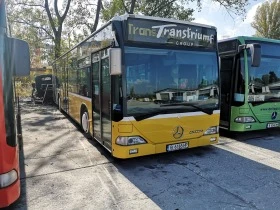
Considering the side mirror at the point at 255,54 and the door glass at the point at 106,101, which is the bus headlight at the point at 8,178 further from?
the side mirror at the point at 255,54

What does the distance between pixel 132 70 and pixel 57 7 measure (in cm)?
1848

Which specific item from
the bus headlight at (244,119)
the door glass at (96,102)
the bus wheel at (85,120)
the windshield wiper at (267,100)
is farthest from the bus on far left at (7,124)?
the windshield wiper at (267,100)

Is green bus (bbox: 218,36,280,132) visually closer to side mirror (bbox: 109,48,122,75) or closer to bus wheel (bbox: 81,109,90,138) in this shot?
side mirror (bbox: 109,48,122,75)

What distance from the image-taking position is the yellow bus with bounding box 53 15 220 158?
15.9 feet

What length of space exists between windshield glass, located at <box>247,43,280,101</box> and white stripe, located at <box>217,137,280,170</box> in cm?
134

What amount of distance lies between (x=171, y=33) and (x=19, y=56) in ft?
→ 10.1

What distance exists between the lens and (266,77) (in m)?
Answer: 7.50

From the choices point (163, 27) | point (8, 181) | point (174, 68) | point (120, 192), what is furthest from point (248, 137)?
point (8, 181)

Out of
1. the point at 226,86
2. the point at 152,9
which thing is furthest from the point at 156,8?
the point at 226,86

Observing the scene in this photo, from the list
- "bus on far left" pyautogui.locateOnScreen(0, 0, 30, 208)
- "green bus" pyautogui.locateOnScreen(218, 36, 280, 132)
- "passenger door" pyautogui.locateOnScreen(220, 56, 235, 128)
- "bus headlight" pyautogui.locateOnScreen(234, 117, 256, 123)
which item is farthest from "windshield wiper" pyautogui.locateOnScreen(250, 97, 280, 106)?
"bus on far left" pyautogui.locateOnScreen(0, 0, 30, 208)

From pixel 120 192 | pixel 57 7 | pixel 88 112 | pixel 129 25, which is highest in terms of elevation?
pixel 57 7

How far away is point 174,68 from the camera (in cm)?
531

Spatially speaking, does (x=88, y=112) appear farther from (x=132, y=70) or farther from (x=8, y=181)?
(x=8, y=181)

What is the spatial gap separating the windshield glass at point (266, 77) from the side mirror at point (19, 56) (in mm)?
5890
